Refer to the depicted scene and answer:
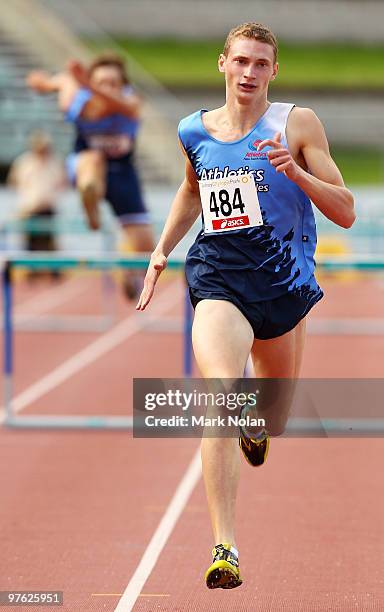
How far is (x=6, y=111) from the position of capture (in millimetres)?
26734

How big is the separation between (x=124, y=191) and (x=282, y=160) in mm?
6134

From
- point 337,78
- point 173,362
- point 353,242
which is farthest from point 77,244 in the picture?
point 337,78

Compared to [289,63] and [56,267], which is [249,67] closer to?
[56,267]

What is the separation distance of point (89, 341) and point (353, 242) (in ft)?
25.8

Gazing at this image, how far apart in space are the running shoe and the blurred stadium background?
700 inches

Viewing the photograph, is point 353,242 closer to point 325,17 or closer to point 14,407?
point 14,407

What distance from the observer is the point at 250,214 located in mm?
4852

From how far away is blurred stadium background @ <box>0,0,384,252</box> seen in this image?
1067 inches

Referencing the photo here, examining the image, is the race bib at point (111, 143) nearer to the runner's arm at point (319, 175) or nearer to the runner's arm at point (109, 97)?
the runner's arm at point (109, 97)

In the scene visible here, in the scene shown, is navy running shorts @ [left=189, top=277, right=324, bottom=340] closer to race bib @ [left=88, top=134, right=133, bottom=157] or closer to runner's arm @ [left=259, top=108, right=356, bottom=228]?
runner's arm @ [left=259, top=108, right=356, bottom=228]

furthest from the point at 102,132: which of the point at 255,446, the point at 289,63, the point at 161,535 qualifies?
the point at 289,63

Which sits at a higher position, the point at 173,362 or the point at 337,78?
the point at 337,78

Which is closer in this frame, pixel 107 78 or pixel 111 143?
pixel 107 78

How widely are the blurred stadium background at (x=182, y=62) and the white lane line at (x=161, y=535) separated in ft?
50.7
